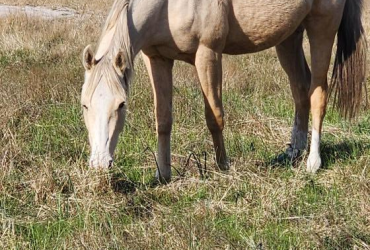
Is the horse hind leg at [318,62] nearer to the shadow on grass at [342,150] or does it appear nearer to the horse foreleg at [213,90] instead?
the shadow on grass at [342,150]

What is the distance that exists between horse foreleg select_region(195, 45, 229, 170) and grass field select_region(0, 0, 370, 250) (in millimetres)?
141

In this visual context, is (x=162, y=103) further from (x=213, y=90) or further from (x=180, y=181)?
(x=180, y=181)

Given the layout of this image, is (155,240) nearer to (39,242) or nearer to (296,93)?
(39,242)

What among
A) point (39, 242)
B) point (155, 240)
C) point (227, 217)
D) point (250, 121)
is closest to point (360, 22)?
point (250, 121)

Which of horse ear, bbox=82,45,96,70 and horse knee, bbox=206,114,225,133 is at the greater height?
horse ear, bbox=82,45,96,70

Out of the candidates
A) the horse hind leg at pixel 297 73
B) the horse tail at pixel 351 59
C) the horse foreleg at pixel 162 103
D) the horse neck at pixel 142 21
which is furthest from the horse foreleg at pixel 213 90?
the horse tail at pixel 351 59

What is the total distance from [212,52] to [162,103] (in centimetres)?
59

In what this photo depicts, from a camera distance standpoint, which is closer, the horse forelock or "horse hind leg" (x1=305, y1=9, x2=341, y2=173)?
the horse forelock

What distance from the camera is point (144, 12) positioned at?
4.07 m

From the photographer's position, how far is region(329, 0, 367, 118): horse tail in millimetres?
5137

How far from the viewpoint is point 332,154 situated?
5035 mm

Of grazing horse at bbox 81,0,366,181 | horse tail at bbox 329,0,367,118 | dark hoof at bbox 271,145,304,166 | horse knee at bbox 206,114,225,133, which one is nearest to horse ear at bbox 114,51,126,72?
grazing horse at bbox 81,0,366,181

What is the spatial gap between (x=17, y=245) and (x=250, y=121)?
108 inches

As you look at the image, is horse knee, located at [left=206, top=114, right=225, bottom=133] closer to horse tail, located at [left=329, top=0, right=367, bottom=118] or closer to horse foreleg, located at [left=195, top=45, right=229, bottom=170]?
horse foreleg, located at [left=195, top=45, right=229, bottom=170]
